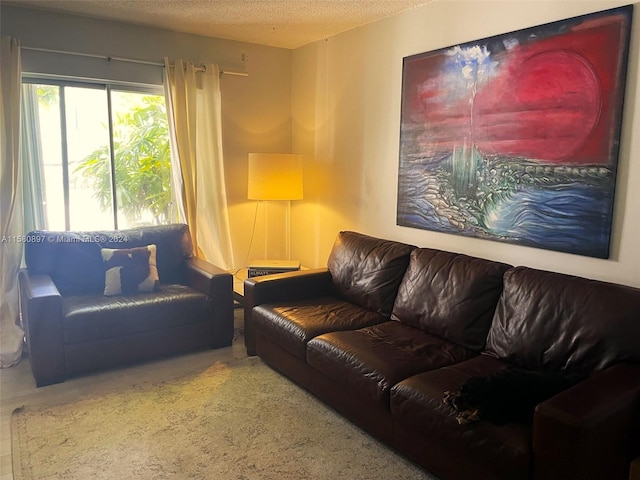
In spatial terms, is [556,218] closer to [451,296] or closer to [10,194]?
[451,296]

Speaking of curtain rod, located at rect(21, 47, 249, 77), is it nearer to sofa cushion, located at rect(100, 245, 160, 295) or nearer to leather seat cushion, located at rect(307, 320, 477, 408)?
sofa cushion, located at rect(100, 245, 160, 295)

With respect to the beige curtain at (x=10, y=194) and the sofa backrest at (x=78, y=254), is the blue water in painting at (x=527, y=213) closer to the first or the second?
the sofa backrest at (x=78, y=254)

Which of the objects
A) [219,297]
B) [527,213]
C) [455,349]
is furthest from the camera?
[219,297]

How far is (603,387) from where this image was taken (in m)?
1.85

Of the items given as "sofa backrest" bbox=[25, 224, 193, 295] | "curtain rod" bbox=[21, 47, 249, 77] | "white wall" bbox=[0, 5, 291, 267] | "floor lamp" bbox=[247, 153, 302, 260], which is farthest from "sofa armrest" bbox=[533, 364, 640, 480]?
"curtain rod" bbox=[21, 47, 249, 77]

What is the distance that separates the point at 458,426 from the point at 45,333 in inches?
95.9

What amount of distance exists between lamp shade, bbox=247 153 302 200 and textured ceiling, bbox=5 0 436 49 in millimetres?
1028

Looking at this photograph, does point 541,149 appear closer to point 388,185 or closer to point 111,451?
point 388,185

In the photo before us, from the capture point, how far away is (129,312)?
331 centimetres

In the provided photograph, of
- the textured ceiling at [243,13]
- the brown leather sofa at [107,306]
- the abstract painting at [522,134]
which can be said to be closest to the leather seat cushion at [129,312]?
the brown leather sofa at [107,306]

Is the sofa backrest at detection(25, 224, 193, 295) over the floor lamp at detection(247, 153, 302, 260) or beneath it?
beneath

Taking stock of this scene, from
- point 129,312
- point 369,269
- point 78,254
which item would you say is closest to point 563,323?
point 369,269

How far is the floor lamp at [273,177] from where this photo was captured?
4242 mm

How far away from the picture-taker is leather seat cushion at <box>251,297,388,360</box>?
2.95 meters
